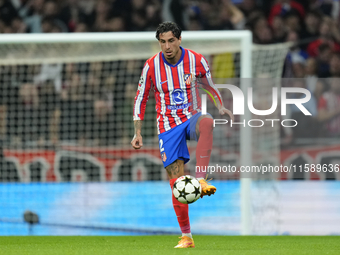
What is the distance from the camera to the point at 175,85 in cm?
552

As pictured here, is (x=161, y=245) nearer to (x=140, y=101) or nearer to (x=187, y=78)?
(x=140, y=101)

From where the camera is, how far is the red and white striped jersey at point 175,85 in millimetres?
5523

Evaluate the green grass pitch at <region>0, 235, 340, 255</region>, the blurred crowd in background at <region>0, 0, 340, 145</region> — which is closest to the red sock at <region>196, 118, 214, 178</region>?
the green grass pitch at <region>0, 235, 340, 255</region>

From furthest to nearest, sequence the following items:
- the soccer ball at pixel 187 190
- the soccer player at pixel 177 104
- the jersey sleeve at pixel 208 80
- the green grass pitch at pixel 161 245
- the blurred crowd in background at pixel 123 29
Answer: the blurred crowd in background at pixel 123 29 < the jersey sleeve at pixel 208 80 < the soccer player at pixel 177 104 < the green grass pitch at pixel 161 245 < the soccer ball at pixel 187 190

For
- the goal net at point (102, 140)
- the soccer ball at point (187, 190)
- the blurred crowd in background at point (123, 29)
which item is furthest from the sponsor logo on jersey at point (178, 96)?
the blurred crowd in background at point (123, 29)

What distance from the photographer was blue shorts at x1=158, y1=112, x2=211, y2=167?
5516 mm

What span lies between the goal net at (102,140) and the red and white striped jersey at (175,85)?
2.49 metres

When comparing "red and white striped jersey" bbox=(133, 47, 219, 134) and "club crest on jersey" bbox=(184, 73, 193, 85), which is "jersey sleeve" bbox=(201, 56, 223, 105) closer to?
"red and white striped jersey" bbox=(133, 47, 219, 134)

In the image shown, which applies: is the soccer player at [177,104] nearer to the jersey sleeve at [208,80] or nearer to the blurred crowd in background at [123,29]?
the jersey sleeve at [208,80]

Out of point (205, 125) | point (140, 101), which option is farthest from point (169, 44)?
point (205, 125)

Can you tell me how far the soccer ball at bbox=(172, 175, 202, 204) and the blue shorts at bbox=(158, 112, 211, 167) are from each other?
0.40 m

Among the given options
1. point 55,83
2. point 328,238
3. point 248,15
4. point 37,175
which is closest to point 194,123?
point 328,238

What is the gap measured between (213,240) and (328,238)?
134cm

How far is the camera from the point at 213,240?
22.4 ft
